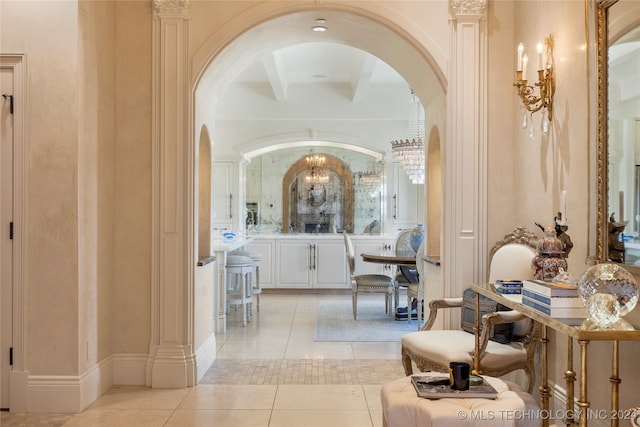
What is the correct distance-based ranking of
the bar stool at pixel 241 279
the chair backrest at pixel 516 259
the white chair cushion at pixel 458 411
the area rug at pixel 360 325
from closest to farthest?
the white chair cushion at pixel 458 411
the chair backrest at pixel 516 259
the area rug at pixel 360 325
the bar stool at pixel 241 279

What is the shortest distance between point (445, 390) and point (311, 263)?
6.73 metres

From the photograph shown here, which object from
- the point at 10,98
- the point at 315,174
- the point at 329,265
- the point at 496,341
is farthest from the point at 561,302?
the point at 315,174

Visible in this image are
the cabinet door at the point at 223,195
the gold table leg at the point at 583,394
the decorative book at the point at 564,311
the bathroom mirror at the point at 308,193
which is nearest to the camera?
the gold table leg at the point at 583,394

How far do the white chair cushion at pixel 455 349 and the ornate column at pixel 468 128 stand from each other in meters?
0.77

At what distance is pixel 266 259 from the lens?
8.78 metres

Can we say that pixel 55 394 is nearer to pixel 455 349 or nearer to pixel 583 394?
pixel 455 349

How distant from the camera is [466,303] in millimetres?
3332

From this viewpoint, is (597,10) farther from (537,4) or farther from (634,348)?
(634,348)

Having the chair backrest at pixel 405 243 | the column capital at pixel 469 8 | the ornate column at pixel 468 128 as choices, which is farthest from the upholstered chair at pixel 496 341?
the chair backrest at pixel 405 243

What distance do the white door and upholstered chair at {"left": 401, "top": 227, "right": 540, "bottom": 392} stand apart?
2.35 m

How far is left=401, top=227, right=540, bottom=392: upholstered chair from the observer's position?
9.12ft

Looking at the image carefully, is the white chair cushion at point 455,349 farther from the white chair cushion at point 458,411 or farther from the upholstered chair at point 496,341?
the white chair cushion at point 458,411

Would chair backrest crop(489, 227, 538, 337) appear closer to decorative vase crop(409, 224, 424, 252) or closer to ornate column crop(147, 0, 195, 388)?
ornate column crop(147, 0, 195, 388)

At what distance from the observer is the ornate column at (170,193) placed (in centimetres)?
373
